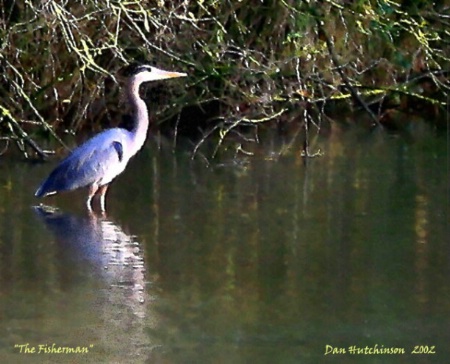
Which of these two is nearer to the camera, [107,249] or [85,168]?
[107,249]

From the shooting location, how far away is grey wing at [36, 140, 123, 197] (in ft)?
30.8

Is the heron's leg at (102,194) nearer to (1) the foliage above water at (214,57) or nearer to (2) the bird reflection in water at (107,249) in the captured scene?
(2) the bird reflection in water at (107,249)

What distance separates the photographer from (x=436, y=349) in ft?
18.4

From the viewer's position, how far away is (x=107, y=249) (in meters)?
7.72

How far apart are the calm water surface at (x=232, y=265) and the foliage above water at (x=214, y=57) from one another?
0.93 metres

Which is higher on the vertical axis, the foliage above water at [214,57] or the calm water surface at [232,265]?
the foliage above water at [214,57]

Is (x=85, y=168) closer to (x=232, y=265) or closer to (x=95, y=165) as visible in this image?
(x=95, y=165)

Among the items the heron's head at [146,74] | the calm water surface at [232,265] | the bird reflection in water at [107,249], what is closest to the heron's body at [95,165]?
the calm water surface at [232,265]

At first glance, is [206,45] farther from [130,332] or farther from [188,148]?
[130,332]

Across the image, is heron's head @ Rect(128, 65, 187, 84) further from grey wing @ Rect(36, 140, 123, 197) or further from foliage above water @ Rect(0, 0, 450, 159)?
grey wing @ Rect(36, 140, 123, 197)

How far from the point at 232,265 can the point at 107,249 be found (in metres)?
0.86

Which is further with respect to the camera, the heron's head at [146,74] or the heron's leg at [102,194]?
the heron's head at [146,74]

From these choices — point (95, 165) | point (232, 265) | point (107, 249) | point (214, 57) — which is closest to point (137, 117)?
point (95, 165)

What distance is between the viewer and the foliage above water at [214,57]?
11094mm
